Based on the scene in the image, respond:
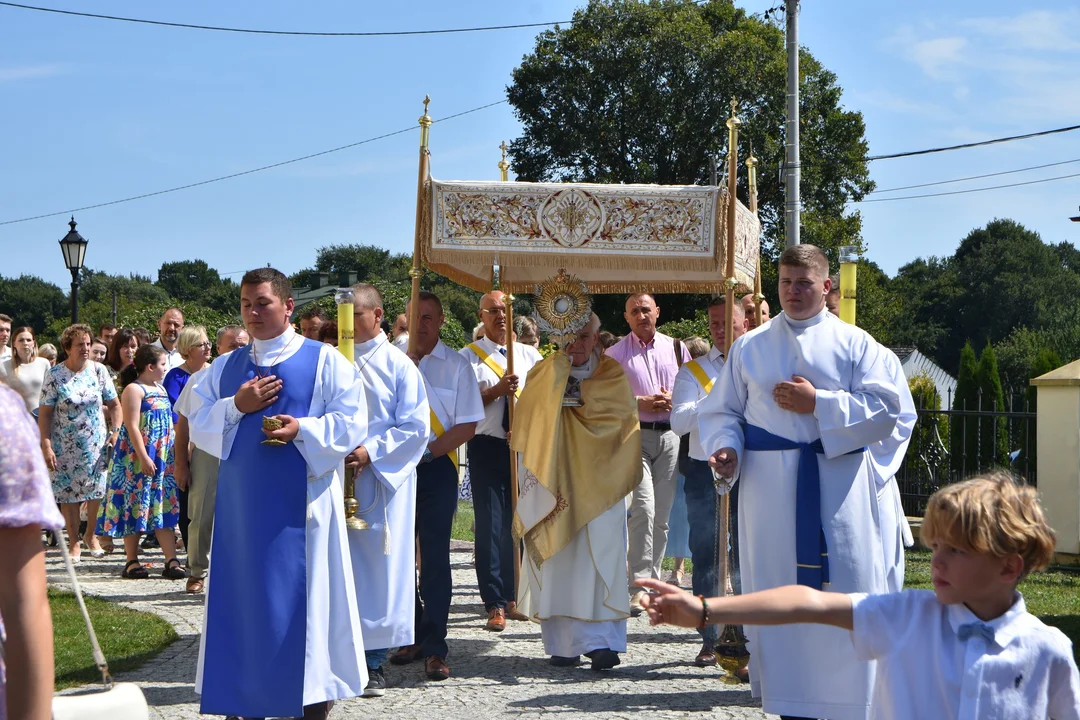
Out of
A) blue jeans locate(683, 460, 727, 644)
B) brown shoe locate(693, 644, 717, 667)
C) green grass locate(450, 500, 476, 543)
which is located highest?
blue jeans locate(683, 460, 727, 644)

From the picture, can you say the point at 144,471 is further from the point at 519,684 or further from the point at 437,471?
the point at 519,684

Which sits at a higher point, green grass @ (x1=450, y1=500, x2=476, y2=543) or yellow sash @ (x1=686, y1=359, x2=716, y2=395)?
yellow sash @ (x1=686, y1=359, x2=716, y2=395)

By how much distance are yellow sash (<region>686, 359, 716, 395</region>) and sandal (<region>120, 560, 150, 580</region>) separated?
5408 mm

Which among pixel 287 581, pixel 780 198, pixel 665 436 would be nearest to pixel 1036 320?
pixel 780 198

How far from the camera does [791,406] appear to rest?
16.8ft

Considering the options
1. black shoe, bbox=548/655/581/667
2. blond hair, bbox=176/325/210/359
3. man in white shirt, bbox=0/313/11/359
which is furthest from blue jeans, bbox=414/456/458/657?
man in white shirt, bbox=0/313/11/359

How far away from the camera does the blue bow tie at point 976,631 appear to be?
2787mm

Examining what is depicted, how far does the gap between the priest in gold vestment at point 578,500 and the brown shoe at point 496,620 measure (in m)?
0.98

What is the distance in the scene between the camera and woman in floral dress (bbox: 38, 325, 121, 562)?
1068cm

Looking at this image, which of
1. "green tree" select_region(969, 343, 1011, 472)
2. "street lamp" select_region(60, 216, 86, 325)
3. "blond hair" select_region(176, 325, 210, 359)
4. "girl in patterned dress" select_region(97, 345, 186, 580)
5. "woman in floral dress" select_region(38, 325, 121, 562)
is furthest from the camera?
"street lamp" select_region(60, 216, 86, 325)

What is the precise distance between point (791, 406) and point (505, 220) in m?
2.92

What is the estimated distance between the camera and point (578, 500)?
6.97 meters

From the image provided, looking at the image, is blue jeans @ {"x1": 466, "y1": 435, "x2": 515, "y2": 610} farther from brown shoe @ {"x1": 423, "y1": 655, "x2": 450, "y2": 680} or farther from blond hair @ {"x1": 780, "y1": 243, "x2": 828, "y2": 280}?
blond hair @ {"x1": 780, "y1": 243, "x2": 828, "y2": 280}

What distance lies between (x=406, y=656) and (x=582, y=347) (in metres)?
2.08
